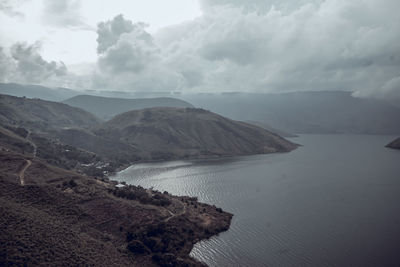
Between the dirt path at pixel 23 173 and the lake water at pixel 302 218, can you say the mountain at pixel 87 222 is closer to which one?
the dirt path at pixel 23 173

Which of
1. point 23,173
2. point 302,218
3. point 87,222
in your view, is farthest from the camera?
point 302,218

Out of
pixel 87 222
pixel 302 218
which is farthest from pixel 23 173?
pixel 302 218

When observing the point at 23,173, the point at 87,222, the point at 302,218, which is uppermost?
the point at 23,173

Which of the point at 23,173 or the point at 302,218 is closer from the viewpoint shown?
the point at 23,173

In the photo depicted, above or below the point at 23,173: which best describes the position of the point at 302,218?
below

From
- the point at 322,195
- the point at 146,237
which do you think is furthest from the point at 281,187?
the point at 146,237

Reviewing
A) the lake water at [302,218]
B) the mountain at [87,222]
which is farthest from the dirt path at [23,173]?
the lake water at [302,218]

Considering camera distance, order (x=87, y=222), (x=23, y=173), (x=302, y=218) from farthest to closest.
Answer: (x=302, y=218), (x=23, y=173), (x=87, y=222)

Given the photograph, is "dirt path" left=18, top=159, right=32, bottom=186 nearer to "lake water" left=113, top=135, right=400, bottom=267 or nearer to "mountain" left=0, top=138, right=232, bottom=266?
"mountain" left=0, top=138, right=232, bottom=266

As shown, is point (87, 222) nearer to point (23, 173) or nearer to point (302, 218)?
point (23, 173)

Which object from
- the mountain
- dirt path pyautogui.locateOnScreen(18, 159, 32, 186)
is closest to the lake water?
the mountain

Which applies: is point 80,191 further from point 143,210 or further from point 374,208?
point 374,208
